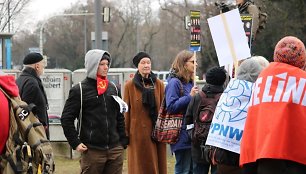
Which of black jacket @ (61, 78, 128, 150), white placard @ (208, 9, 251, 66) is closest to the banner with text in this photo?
white placard @ (208, 9, 251, 66)

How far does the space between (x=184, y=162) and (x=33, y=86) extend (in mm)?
2043

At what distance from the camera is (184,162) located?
829 centimetres

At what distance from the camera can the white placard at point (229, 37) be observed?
730 cm

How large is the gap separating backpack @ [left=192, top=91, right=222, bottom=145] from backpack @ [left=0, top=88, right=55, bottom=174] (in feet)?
7.66

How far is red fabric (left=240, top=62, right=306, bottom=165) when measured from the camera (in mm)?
4812

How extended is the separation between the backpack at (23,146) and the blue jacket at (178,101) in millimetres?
3023

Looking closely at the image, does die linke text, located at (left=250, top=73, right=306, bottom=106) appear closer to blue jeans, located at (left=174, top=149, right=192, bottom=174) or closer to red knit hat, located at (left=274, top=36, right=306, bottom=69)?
red knit hat, located at (left=274, top=36, right=306, bottom=69)

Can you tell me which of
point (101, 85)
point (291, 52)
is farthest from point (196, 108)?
point (291, 52)

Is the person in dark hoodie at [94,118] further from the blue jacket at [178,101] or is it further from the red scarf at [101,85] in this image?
the blue jacket at [178,101]

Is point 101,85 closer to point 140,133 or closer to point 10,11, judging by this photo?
point 140,133

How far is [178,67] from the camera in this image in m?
8.24

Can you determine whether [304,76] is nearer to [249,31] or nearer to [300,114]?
[300,114]

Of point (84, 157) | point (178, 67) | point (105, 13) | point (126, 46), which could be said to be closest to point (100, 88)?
point (84, 157)

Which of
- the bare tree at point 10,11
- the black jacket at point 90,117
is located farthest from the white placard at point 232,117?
the bare tree at point 10,11
